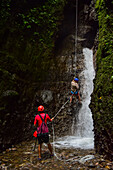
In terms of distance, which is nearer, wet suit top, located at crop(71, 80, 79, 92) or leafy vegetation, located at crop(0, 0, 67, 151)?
leafy vegetation, located at crop(0, 0, 67, 151)

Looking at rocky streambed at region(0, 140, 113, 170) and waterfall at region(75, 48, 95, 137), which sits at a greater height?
waterfall at region(75, 48, 95, 137)

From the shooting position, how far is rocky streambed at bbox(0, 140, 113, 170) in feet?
14.0

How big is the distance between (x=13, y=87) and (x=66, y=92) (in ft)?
13.8

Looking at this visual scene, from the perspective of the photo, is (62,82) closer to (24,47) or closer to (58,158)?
(24,47)

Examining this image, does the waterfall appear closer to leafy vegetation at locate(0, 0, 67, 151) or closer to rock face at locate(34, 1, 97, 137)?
rock face at locate(34, 1, 97, 137)

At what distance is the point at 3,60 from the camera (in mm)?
7496

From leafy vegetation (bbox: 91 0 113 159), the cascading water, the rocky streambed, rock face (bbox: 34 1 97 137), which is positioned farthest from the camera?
rock face (bbox: 34 1 97 137)

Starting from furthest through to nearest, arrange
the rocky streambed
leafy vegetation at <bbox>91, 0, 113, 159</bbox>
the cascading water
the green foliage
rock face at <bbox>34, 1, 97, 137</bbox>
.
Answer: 1. rock face at <bbox>34, 1, 97, 137</bbox>
2. the green foliage
3. the cascading water
4. leafy vegetation at <bbox>91, 0, 113, 159</bbox>
5. the rocky streambed

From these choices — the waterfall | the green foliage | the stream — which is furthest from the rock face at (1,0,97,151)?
the stream

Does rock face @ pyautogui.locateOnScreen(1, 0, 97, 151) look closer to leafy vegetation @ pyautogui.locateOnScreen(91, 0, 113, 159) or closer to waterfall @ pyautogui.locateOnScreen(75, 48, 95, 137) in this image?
waterfall @ pyautogui.locateOnScreen(75, 48, 95, 137)

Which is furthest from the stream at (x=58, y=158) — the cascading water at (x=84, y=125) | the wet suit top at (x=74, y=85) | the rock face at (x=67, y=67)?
the wet suit top at (x=74, y=85)

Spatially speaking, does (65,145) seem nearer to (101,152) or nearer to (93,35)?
(101,152)

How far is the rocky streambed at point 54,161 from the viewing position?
4269mm

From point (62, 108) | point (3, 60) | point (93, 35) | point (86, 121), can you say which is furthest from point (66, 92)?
point (93, 35)
